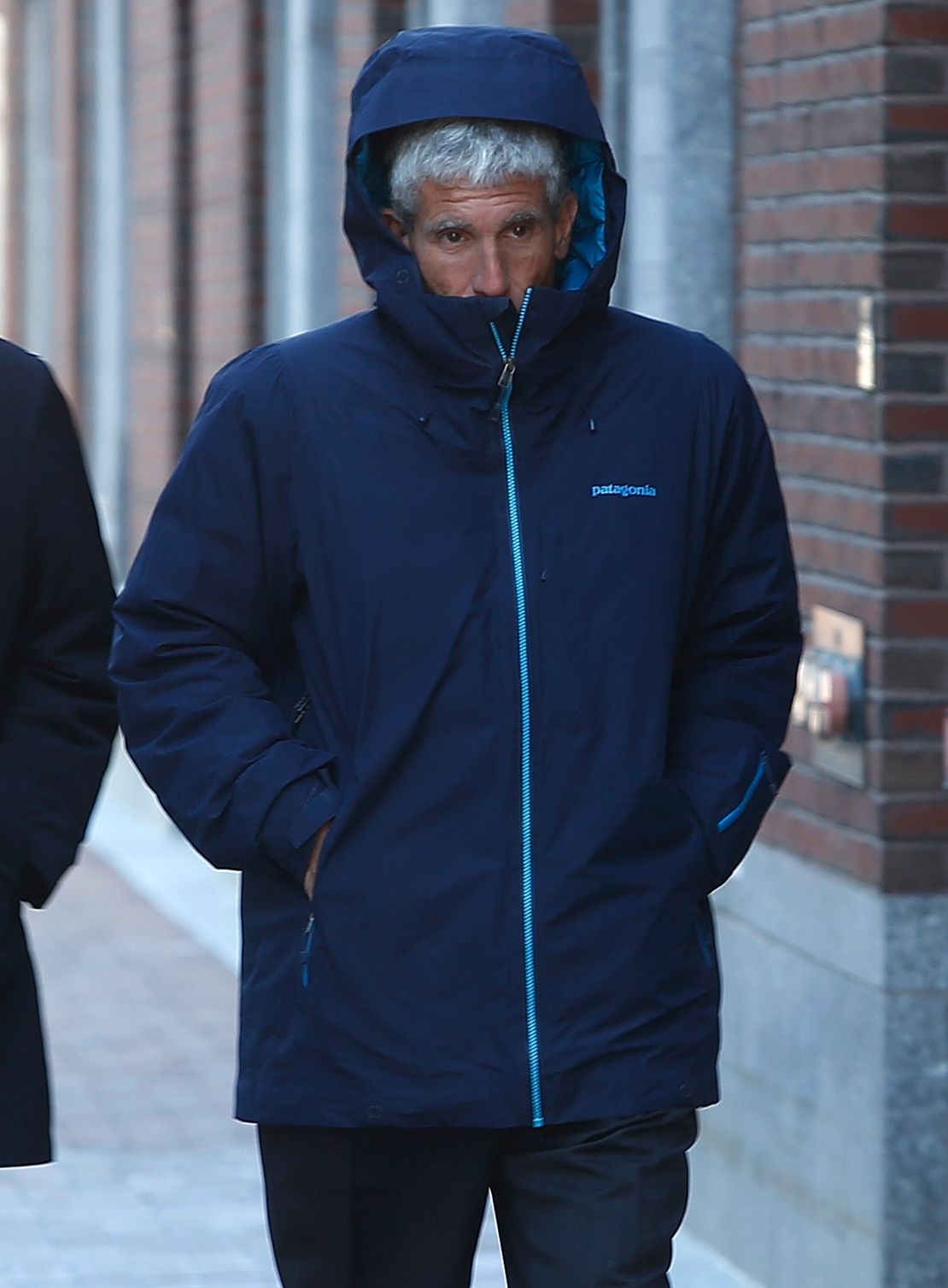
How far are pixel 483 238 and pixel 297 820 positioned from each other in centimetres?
70

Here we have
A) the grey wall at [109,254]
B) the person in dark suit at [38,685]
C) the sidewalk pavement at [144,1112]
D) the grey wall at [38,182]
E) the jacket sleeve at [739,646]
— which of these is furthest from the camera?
the grey wall at [38,182]

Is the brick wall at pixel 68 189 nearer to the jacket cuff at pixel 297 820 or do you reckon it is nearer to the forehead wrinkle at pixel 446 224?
the forehead wrinkle at pixel 446 224

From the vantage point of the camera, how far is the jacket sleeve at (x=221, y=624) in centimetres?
335

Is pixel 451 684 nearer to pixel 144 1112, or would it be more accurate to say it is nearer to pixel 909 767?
pixel 909 767

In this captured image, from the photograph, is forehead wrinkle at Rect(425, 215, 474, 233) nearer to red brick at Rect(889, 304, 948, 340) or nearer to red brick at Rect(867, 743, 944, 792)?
red brick at Rect(889, 304, 948, 340)

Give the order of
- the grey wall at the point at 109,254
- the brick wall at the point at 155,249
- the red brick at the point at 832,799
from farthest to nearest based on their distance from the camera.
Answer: the grey wall at the point at 109,254, the brick wall at the point at 155,249, the red brick at the point at 832,799

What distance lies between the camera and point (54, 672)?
12.1 ft

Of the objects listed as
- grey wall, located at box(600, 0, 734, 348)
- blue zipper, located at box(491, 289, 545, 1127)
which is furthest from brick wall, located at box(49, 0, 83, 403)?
blue zipper, located at box(491, 289, 545, 1127)

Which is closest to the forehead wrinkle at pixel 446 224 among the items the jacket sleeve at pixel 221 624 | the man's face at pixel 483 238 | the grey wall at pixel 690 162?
the man's face at pixel 483 238

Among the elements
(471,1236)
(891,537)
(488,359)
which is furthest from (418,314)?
(891,537)

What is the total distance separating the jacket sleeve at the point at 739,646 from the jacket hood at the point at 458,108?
0.28m

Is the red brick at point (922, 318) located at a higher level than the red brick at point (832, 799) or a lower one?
higher

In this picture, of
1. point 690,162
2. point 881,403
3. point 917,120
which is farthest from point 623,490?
point 690,162

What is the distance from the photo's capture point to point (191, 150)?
1128 cm
